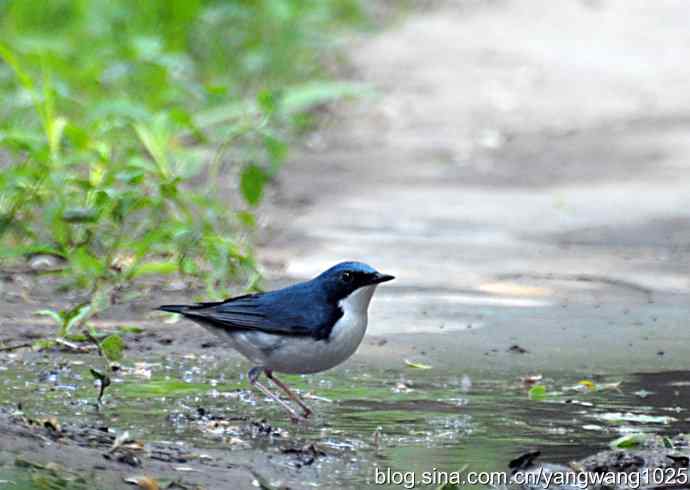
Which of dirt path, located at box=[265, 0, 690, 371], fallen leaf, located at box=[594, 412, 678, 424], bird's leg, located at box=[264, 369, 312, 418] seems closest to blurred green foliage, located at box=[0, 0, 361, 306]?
dirt path, located at box=[265, 0, 690, 371]

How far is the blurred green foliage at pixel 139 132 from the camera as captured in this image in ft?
23.2

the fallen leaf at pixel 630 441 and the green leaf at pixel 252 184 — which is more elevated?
the green leaf at pixel 252 184

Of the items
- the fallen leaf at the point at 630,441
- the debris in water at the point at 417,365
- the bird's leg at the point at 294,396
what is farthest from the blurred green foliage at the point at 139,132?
the fallen leaf at the point at 630,441

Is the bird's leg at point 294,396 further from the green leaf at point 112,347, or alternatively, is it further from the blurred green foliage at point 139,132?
the blurred green foliage at point 139,132

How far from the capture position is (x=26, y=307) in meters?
6.69

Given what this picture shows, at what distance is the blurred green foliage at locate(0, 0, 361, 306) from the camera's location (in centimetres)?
706

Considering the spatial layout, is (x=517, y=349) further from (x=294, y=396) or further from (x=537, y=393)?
(x=294, y=396)

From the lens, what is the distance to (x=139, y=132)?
26.2 feet

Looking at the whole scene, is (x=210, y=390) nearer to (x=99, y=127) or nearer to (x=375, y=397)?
(x=375, y=397)

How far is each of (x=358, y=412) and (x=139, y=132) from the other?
10.5 feet

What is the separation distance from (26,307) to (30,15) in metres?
6.87

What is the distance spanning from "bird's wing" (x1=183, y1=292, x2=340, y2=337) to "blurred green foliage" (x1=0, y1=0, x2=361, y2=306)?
4.67ft

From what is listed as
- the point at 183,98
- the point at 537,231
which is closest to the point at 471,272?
the point at 537,231

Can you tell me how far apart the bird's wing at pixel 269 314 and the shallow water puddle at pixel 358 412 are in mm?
294
